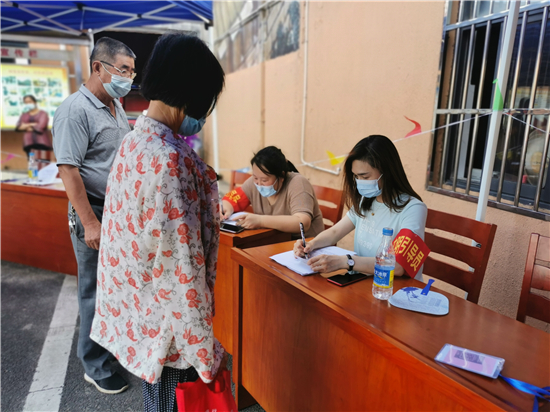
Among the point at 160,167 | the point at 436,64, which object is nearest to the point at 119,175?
the point at 160,167

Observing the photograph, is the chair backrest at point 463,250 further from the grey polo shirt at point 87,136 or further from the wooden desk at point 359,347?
the grey polo shirt at point 87,136

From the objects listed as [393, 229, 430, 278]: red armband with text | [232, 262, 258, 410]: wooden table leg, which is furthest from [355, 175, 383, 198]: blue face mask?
[232, 262, 258, 410]: wooden table leg

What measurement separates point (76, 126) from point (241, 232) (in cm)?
89

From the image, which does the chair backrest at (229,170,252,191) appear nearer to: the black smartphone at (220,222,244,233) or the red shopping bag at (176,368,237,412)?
the black smartphone at (220,222,244,233)

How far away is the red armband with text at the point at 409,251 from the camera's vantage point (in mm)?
1283

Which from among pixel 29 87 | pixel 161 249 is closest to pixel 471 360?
pixel 161 249

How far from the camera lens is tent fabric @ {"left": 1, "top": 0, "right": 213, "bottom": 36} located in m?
3.56

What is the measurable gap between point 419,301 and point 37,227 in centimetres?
313

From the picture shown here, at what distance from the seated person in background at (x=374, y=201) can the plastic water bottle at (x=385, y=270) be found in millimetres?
137

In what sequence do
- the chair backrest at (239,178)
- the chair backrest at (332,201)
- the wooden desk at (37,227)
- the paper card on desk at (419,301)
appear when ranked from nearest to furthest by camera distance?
the paper card on desk at (419,301), the chair backrest at (332,201), the chair backrest at (239,178), the wooden desk at (37,227)

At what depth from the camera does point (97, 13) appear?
13.0 ft

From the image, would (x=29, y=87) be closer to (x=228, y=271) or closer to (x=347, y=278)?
(x=228, y=271)

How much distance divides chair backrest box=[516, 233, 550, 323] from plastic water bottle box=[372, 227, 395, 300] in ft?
1.67

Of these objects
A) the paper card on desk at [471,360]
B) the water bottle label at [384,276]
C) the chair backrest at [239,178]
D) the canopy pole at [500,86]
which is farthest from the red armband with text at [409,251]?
the chair backrest at [239,178]
